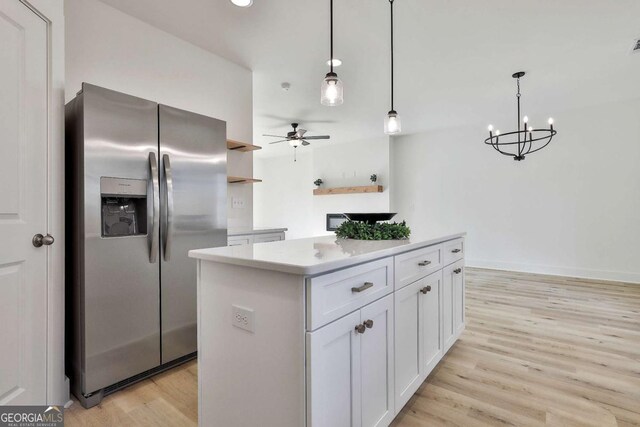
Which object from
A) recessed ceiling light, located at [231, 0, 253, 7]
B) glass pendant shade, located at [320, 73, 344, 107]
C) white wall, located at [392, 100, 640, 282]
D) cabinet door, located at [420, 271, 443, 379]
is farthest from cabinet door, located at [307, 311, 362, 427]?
white wall, located at [392, 100, 640, 282]

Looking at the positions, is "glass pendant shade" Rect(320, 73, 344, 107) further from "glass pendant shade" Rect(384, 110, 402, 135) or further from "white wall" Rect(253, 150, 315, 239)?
"white wall" Rect(253, 150, 315, 239)

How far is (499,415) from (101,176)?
2.55 m

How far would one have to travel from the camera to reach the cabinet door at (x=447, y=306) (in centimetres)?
214

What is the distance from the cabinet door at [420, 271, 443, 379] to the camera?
6.04 feet

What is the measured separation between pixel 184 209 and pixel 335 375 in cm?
157

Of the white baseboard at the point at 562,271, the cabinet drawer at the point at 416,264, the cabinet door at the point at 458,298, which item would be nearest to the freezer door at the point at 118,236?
the cabinet drawer at the point at 416,264

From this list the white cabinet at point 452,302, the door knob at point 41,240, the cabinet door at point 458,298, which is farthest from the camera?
the cabinet door at point 458,298

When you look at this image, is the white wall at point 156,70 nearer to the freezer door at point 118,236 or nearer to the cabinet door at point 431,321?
the freezer door at point 118,236

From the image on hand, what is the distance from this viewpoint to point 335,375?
1.15 m

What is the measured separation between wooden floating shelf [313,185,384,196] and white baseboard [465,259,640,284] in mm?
2202

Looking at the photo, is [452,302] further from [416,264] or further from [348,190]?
[348,190]

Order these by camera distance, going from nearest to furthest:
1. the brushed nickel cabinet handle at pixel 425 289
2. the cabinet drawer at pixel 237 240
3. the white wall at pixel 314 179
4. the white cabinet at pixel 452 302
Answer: the brushed nickel cabinet handle at pixel 425 289
the white cabinet at pixel 452 302
the cabinet drawer at pixel 237 240
the white wall at pixel 314 179

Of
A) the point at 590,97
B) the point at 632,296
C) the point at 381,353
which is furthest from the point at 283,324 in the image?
the point at 590,97

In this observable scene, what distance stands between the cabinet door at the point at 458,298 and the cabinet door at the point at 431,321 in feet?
1.10
